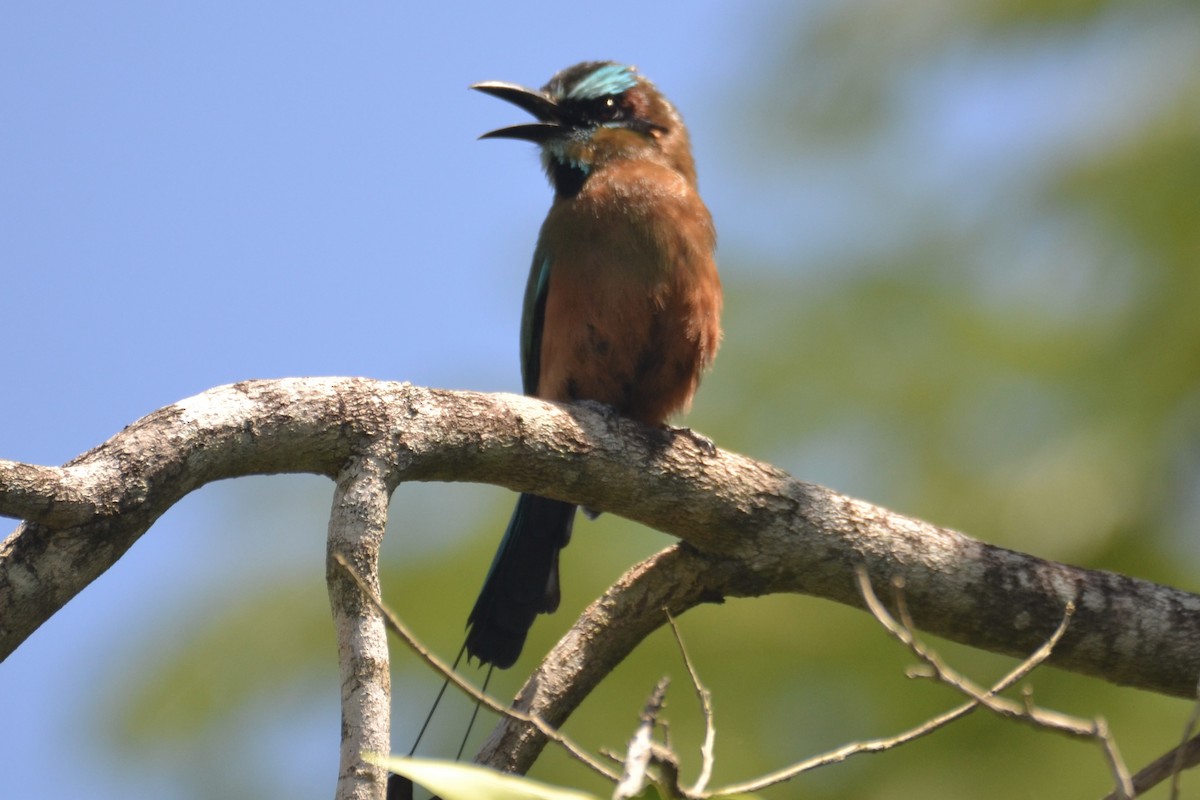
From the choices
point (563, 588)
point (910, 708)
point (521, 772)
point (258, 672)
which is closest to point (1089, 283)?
point (910, 708)

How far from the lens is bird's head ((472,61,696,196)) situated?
17.4ft

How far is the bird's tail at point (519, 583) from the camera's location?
4.39 meters

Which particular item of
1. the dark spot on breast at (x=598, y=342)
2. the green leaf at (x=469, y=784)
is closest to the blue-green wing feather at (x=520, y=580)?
the dark spot on breast at (x=598, y=342)

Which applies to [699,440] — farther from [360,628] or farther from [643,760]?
[643,760]

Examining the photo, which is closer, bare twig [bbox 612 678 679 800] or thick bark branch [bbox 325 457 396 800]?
bare twig [bbox 612 678 679 800]

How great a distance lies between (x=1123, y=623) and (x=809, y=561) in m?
0.91

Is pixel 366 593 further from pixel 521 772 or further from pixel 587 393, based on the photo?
pixel 587 393

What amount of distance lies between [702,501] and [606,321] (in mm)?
1036

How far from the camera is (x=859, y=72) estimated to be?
30.6 feet

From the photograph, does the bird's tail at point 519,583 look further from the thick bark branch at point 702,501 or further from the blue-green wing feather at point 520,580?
the thick bark branch at point 702,501

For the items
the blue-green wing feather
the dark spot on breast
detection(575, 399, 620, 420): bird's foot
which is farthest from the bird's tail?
the dark spot on breast

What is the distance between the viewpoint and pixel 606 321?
4.62 meters

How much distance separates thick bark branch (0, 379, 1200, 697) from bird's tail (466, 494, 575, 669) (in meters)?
0.68

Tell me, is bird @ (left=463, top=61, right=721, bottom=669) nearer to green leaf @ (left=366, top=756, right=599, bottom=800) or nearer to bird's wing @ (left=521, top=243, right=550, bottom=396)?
bird's wing @ (left=521, top=243, right=550, bottom=396)
